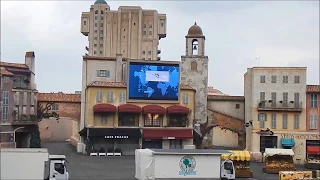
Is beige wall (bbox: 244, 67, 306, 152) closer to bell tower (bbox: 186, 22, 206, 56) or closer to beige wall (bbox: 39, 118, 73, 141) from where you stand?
bell tower (bbox: 186, 22, 206, 56)

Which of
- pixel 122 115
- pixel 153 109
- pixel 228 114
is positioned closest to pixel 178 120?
pixel 153 109

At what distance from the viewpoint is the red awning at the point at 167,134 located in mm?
60531

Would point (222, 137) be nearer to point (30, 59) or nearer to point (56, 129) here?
point (56, 129)

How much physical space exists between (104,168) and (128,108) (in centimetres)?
1477

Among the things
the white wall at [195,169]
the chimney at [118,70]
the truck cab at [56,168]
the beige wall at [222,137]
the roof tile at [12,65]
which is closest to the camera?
the white wall at [195,169]

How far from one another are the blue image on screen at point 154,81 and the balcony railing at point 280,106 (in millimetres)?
10738

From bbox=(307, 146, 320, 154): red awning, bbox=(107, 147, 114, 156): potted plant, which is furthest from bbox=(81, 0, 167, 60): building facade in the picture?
bbox=(307, 146, 320, 154): red awning

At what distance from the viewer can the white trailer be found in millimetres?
33656

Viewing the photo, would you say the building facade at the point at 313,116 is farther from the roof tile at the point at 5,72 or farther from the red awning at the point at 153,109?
the roof tile at the point at 5,72

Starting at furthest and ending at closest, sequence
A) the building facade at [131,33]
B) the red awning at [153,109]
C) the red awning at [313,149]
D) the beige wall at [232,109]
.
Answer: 1. the building facade at [131,33]
2. the beige wall at [232,109]
3. the red awning at [153,109]
4. the red awning at [313,149]

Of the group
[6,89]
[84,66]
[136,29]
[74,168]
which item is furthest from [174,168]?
[136,29]

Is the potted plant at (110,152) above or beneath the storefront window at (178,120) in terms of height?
beneath

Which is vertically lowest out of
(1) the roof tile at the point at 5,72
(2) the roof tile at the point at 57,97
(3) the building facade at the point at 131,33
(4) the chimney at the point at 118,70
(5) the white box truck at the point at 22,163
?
(5) the white box truck at the point at 22,163

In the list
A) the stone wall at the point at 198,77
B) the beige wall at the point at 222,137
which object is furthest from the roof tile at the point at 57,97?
the beige wall at the point at 222,137
